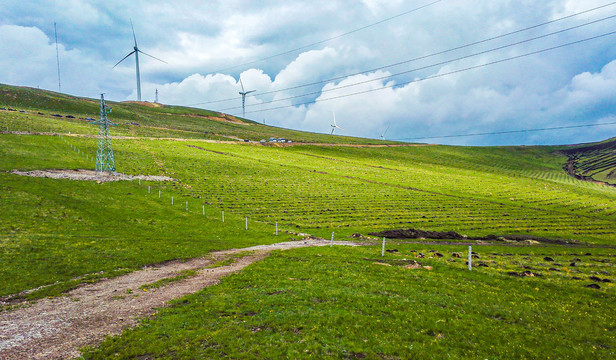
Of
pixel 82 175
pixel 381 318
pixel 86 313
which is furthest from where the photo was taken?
pixel 82 175

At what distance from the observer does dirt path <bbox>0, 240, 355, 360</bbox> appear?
12.6 meters

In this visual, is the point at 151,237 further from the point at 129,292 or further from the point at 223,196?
the point at 223,196

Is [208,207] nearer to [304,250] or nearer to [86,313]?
[304,250]

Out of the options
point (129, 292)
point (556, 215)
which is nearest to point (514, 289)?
point (129, 292)

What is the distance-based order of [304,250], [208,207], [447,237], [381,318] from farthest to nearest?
1. [208,207]
2. [447,237]
3. [304,250]
4. [381,318]

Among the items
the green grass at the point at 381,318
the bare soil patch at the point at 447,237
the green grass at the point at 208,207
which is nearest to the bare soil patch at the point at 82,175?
the green grass at the point at 208,207

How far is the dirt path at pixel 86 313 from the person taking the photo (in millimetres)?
12578

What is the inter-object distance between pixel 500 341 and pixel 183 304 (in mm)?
16725

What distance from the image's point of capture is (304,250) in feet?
110

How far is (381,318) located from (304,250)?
18.9m

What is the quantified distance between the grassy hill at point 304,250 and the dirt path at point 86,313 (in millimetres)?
1506

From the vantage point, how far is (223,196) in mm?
63750

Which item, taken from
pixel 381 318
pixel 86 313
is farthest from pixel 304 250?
pixel 86 313

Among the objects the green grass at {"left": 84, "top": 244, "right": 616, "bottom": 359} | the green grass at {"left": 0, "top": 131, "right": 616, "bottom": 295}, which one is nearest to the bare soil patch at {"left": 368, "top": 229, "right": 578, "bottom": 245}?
the green grass at {"left": 0, "top": 131, "right": 616, "bottom": 295}
